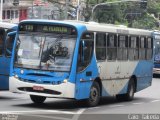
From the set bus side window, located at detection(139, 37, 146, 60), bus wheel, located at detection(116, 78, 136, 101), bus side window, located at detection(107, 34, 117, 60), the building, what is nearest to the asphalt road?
bus side window, located at detection(107, 34, 117, 60)

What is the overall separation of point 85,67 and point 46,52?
1.30m

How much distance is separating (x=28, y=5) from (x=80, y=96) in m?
67.6

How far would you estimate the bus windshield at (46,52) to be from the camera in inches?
658

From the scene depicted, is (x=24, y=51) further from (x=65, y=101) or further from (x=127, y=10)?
(x=127, y=10)

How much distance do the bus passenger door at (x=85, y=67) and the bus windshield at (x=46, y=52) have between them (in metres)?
0.39

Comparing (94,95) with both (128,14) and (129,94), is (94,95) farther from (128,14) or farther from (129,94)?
(128,14)

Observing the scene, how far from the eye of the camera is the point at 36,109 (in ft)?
53.6

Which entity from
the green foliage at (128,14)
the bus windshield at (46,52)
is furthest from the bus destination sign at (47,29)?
the green foliage at (128,14)

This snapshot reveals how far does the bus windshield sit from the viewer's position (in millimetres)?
16719

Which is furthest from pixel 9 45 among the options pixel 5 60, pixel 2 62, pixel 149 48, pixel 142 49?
pixel 149 48

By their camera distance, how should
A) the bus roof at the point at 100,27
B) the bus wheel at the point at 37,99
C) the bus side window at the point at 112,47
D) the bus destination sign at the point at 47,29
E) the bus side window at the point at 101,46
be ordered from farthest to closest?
the bus side window at the point at 112,47
the bus wheel at the point at 37,99
the bus side window at the point at 101,46
the bus roof at the point at 100,27
the bus destination sign at the point at 47,29

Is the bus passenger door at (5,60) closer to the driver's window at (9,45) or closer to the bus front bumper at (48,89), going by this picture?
the driver's window at (9,45)

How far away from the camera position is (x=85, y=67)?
1725 cm

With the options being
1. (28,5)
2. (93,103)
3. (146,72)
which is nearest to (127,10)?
(28,5)
